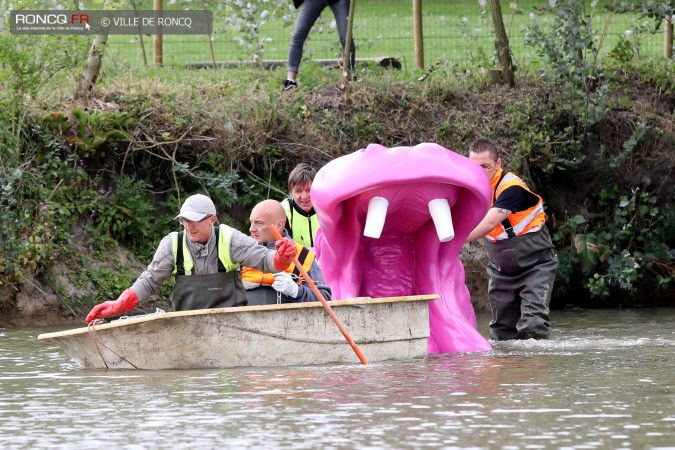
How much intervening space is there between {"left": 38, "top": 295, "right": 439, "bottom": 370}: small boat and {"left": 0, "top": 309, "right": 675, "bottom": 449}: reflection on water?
0.12 meters

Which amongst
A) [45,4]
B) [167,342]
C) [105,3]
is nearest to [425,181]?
[167,342]

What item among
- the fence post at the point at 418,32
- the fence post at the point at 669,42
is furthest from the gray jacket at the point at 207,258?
the fence post at the point at 669,42

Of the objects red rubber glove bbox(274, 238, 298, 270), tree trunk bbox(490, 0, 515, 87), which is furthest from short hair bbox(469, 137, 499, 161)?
tree trunk bbox(490, 0, 515, 87)

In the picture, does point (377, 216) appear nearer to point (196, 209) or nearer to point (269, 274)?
point (269, 274)

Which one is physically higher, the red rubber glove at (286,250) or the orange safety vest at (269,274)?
the red rubber glove at (286,250)

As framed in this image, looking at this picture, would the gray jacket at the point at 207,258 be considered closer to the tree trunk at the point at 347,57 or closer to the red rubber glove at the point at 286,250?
the red rubber glove at the point at 286,250

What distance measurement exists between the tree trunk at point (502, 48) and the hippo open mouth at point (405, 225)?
21.2 ft

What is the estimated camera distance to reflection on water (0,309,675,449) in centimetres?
641

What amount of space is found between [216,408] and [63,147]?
23.8 ft

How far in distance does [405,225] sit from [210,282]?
5.02 ft

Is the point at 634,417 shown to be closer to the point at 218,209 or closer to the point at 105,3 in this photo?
the point at 218,209

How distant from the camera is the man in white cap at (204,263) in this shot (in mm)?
9328

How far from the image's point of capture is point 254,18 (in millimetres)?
17672

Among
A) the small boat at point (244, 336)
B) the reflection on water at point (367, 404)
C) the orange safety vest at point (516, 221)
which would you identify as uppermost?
the orange safety vest at point (516, 221)
